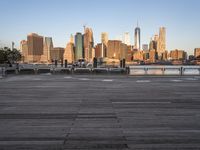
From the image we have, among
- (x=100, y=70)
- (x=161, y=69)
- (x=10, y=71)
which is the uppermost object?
(x=161, y=69)

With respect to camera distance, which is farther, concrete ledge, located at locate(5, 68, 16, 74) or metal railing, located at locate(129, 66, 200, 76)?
concrete ledge, located at locate(5, 68, 16, 74)

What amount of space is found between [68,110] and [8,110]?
7.34 ft

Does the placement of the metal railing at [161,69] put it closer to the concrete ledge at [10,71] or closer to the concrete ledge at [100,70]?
the concrete ledge at [100,70]

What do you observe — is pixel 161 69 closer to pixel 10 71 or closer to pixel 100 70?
pixel 100 70

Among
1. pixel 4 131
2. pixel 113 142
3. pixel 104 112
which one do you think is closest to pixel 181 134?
pixel 113 142

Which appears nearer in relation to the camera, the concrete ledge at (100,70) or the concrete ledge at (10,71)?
the concrete ledge at (10,71)

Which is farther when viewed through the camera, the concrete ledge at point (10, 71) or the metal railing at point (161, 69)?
the concrete ledge at point (10, 71)

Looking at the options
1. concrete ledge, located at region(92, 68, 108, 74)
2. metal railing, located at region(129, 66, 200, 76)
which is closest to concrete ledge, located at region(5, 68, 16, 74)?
concrete ledge, located at region(92, 68, 108, 74)

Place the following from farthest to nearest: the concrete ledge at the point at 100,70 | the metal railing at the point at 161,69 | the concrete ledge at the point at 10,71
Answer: the concrete ledge at the point at 100,70, the concrete ledge at the point at 10,71, the metal railing at the point at 161,69

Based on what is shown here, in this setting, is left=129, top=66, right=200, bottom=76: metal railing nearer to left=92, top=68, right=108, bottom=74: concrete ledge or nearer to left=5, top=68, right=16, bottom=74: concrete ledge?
left=92, top=68, right=108, bottom=74: concrete ledge

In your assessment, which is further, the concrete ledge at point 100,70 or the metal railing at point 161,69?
the concrete ledge at point 100,70

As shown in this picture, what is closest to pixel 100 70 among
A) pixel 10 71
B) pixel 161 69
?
pixel 161 69

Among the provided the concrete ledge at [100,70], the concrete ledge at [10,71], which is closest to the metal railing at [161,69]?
the concrete ledge at [100,70]

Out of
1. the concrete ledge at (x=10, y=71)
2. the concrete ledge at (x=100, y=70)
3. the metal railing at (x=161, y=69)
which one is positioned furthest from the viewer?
the concrete ledge at (x=100, y=70)
